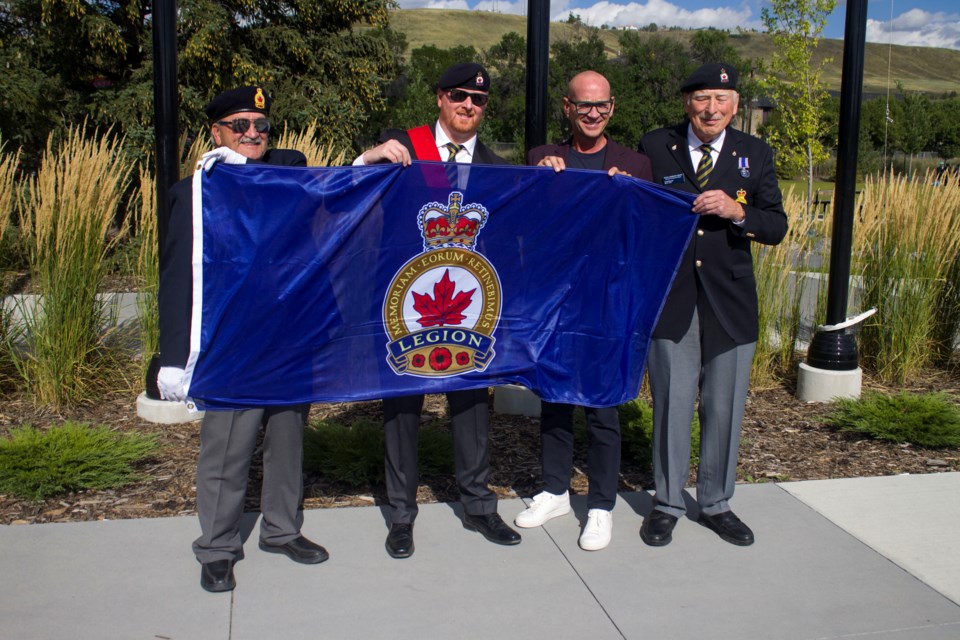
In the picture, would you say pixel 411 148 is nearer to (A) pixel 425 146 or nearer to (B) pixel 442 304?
(A) pixel 425 146

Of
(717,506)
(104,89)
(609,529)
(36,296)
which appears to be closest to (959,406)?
(717,506)

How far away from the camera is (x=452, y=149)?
4246 mm

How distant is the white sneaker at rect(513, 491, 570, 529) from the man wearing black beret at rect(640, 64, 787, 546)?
42 cm

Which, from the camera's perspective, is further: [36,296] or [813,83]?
[813,83]

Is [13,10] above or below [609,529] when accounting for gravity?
above

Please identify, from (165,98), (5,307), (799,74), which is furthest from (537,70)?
(799,74)

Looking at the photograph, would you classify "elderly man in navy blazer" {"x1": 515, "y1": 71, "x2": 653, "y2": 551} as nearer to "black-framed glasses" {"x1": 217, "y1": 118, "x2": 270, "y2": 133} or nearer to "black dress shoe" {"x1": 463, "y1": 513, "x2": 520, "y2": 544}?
"black dress shoe" {"x1": 463, "y1": 513, "x2": 520, "y2": 544}

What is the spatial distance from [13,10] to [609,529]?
17809mm

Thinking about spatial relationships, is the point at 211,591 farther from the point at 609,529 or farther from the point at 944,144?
the point at 944,144

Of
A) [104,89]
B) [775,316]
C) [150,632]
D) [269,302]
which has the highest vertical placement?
[104,89]

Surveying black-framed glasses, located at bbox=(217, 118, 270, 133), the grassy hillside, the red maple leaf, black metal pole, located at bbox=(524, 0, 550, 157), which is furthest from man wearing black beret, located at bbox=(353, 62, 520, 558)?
the grassy hillside

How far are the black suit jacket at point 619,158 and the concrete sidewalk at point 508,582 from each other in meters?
1.69

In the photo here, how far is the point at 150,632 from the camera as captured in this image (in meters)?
3.44

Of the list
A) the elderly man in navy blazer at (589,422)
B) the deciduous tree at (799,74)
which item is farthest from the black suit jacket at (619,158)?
the deciduous tree at (799,74)
